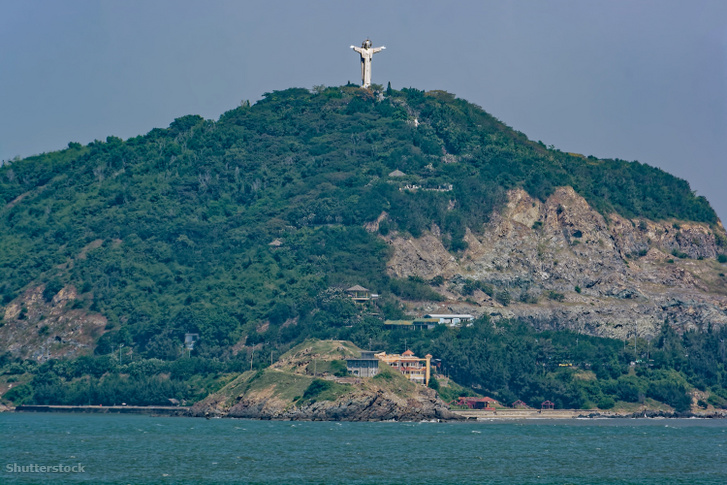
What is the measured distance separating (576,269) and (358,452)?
89255 mm

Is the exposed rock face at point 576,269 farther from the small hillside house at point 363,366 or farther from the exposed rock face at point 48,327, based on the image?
the exposed rock face at point 48,327

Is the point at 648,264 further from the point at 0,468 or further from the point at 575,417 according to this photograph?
the point at 0,468

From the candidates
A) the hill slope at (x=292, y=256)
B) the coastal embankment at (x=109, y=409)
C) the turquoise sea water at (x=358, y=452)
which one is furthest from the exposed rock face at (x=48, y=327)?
the turquoise sea water at (x=358, y=452)

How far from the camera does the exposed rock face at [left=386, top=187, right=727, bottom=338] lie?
17100cm

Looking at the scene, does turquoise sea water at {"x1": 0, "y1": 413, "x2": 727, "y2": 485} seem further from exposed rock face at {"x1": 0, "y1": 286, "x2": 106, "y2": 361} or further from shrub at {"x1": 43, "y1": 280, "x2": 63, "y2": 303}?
shrub at {"x1": 43, "y1": 280, "x2": 63, "y2": 303}

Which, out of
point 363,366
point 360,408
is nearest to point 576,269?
point 363,366

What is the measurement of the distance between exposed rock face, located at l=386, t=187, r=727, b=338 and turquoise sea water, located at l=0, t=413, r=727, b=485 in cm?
3781

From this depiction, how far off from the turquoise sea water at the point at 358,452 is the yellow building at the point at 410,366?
1458 cm

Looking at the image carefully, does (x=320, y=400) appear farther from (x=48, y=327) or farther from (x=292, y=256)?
(x=48, y=327)

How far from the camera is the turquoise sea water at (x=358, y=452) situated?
82.6m

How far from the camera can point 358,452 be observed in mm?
96875

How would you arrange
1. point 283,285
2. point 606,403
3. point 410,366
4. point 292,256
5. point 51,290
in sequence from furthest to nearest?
point 292,256 < point 51,290 < point 283,285 < point 606,403 < point 410,366

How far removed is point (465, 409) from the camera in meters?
145

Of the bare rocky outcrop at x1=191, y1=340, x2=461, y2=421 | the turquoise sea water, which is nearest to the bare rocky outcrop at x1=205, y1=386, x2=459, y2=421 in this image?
the bare rocky outcrop at x1=191, y1=340, x2=461, y2=421
